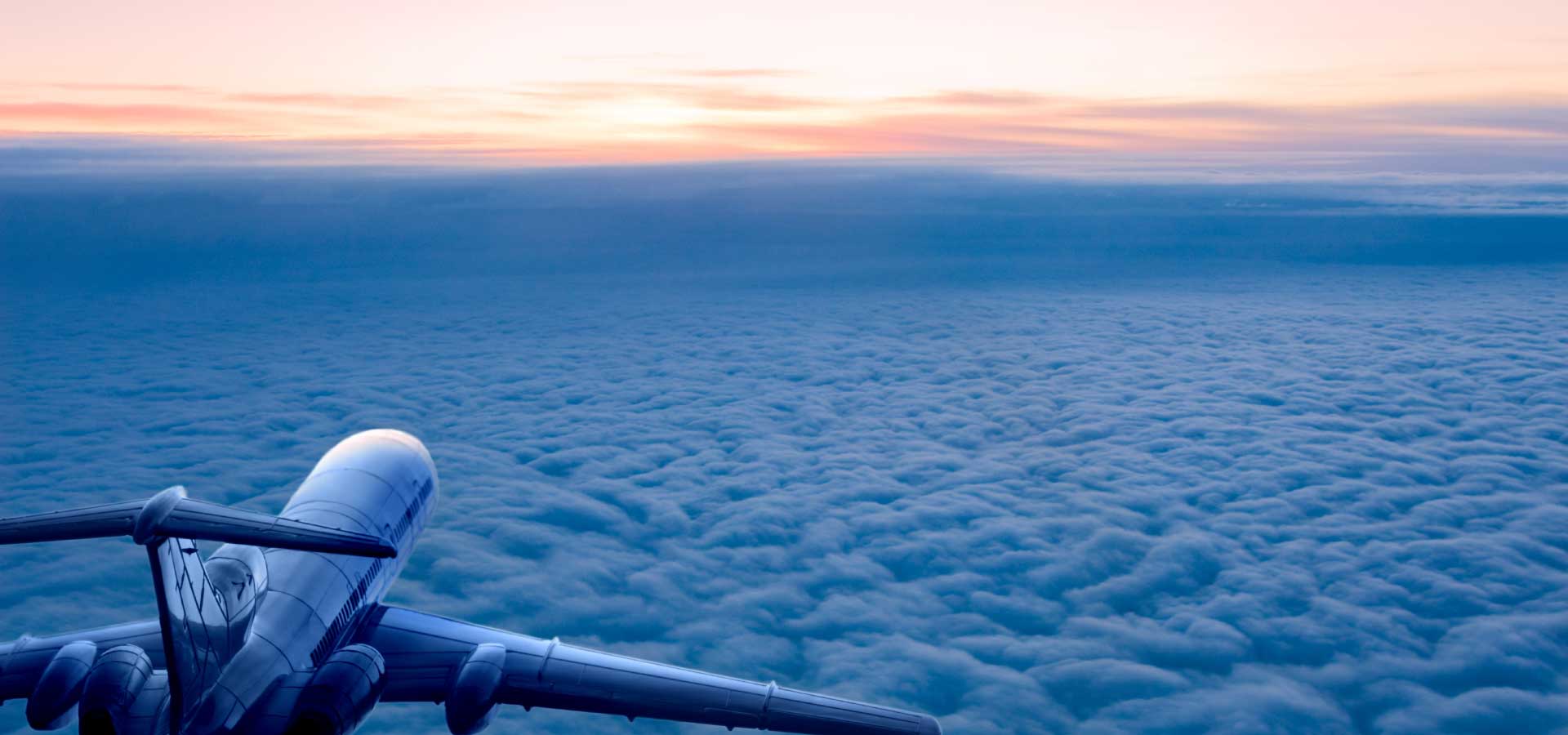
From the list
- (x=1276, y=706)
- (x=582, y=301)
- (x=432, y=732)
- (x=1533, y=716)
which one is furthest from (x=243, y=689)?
(x=582, y=301)

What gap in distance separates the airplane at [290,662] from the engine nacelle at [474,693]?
0.04m

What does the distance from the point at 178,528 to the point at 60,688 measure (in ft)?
21.6

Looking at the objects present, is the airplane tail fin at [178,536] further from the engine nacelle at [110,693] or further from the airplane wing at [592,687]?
the airplane wing at [592,687]

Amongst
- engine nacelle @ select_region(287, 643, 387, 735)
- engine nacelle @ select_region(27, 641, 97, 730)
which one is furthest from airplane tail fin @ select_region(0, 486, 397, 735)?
engine nacelle @ select_region(27, 641, 97, 730)

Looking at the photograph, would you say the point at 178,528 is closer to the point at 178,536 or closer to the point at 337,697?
the point at 178,536

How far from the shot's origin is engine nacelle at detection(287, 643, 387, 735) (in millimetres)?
18734

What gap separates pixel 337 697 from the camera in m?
18.9

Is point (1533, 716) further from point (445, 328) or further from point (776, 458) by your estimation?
point (445, 328)

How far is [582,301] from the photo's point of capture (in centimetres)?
17550

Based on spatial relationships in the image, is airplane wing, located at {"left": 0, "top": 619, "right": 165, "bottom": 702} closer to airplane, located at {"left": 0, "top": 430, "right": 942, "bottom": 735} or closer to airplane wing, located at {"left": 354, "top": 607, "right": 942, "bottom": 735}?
airplane, located at {"left": 0, "top": 430, "right": 942, "bottom": 735}

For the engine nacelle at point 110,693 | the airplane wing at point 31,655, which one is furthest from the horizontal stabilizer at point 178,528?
the airplane wing at point 31,655

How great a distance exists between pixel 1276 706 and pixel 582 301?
511ft

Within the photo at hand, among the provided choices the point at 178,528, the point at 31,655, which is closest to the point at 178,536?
the point at 178,528

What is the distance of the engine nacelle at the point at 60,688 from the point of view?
750 inches
